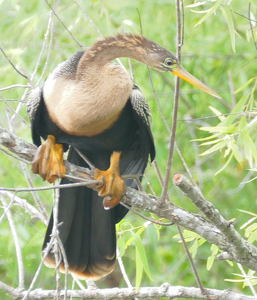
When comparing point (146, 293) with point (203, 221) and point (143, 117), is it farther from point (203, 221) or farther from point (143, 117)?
point (143, 117)

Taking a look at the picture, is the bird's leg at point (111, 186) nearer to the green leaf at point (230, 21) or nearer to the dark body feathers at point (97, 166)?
the dark body feathers at point (97, 166)

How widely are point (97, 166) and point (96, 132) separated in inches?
16.0

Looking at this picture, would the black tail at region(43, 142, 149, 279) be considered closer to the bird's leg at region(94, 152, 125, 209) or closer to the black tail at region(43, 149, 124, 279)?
the black tail at region(43, 149, 124, 279)

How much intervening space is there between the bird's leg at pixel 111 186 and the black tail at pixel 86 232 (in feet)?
1.02

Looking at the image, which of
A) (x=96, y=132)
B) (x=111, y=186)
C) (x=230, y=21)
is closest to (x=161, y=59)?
(x=230, y=21)

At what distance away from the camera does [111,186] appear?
125 inches

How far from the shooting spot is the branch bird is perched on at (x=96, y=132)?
10.3ft

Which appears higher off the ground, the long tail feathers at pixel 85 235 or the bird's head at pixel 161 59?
the bird's head at pixel 161 59

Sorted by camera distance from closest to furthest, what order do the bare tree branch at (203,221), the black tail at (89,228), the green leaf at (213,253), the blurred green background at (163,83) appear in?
the bare tree branch at (203,221), the green leaf at (213,253), the black tail at (89,228), the blurred green background at (163,83)

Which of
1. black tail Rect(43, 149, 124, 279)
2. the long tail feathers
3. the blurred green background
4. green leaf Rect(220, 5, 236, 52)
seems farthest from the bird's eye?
the blurred green background

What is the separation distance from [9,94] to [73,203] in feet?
2.30

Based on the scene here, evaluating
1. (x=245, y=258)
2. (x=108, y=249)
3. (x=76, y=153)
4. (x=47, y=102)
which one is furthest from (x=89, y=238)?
(x=245, y=258)

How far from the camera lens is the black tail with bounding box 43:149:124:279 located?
11.8ft

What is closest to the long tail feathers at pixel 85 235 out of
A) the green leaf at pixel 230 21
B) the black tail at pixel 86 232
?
the black tail at pixel 86 232
